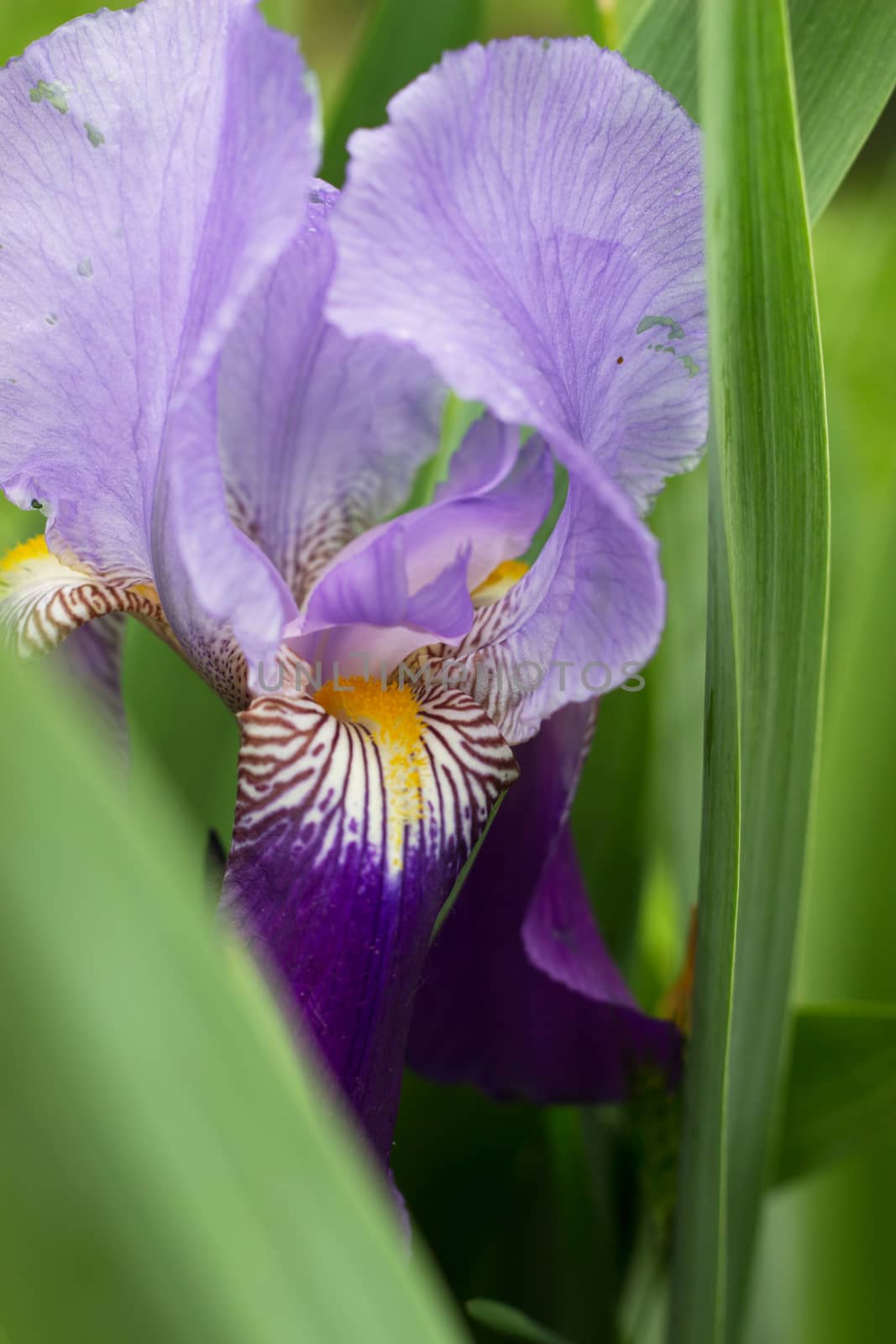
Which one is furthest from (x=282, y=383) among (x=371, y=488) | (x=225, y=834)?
(x=225, y=834)

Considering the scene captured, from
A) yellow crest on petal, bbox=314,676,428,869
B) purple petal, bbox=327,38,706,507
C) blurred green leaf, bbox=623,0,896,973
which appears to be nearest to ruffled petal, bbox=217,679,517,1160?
yellow crest on petal, bbox=314,676,428,869

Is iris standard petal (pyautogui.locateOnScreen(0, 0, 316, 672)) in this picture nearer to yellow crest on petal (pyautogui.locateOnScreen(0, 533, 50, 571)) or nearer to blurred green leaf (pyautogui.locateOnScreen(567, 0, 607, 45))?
yellow crest on petal (pyautogui.locateOnScreen(0, 533, 50, 571))

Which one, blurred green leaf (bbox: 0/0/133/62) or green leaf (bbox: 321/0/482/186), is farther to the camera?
blurred green leaf (bbox: 0/0/133/62)

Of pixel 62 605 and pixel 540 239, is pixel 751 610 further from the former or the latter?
pixel 62 605

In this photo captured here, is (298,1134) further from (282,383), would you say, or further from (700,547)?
(700,547)

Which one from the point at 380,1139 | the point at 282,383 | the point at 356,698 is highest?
the point at 282,383

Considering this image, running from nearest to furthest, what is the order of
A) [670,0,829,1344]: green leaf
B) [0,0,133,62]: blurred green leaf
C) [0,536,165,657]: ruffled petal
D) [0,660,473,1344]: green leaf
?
[0,660,473,1344]: green leaf → [670,0,829,1344]: green leaf → [0,536,165,657]: ruffled petal → [0,0,133,62]: blurred green leaf
